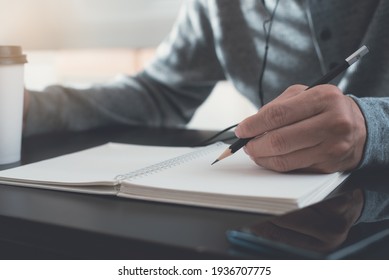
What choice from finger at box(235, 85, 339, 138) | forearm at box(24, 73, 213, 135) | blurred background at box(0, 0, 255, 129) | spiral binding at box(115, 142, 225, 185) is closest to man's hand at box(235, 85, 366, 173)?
finger at box(235, 85, 339, 138)

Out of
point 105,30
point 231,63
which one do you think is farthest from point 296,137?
point 105,30

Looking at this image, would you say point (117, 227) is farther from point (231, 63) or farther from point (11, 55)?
point (231, 63)

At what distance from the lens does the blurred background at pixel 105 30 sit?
1443mm

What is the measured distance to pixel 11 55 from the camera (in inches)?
27.3

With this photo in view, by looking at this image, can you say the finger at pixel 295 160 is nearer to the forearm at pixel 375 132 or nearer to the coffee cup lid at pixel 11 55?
the forearm at pixel 375 132

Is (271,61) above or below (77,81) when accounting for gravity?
above

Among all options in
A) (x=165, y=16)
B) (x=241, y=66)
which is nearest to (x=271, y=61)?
(x=241, y=66)

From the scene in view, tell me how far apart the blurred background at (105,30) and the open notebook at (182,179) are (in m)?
0.72

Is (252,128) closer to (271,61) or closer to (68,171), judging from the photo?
(68,171)

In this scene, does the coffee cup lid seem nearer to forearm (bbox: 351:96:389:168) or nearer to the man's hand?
the man's hand

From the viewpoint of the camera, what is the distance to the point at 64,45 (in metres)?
1.56

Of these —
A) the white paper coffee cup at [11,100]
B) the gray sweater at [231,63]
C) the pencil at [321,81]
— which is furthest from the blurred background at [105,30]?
the pencil at [321,81]
